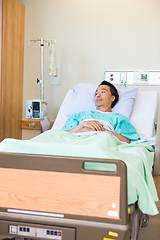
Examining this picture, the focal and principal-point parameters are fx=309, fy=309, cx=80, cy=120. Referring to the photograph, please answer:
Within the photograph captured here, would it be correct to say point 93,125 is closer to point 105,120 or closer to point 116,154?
point 105,120

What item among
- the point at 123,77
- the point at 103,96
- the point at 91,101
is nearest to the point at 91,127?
the point at 103,96

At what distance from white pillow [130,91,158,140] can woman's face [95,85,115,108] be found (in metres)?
0.29

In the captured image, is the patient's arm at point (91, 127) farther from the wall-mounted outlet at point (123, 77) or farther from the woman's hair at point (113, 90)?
the wall-mounted outlet at point (123, 77)

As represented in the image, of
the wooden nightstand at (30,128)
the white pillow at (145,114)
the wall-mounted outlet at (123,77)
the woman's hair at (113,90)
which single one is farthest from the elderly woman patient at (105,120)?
the wooden nightstand at (30,128)

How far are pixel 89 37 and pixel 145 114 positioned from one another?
138cm

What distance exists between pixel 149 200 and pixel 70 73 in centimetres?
275

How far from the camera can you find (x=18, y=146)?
164cm

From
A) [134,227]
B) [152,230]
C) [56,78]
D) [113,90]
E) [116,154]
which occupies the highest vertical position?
[56,78]

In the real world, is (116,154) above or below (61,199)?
above

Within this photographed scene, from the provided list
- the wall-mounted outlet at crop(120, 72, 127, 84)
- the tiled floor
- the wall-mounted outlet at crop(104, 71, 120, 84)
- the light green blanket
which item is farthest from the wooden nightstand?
the light green blanket

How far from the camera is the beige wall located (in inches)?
145

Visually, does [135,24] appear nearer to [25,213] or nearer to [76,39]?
[76,39]

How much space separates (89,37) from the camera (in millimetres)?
3863

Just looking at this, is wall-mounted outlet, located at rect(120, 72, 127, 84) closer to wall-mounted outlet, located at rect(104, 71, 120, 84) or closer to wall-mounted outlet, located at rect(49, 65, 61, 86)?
wall-mounted outlet, located at rect(104, 71, 120, 84)
